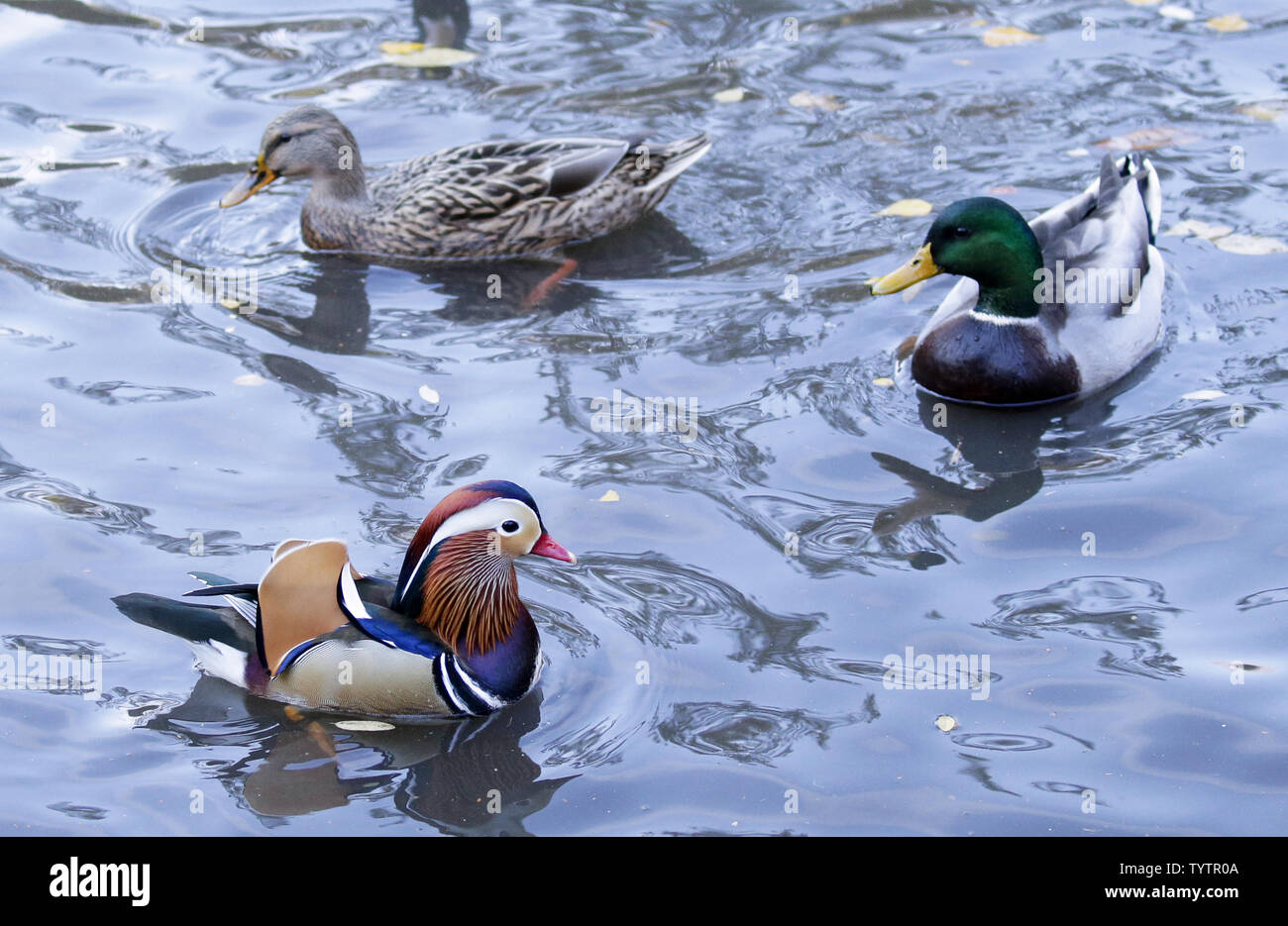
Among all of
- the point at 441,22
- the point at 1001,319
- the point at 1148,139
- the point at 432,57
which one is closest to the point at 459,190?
the point at 432,57

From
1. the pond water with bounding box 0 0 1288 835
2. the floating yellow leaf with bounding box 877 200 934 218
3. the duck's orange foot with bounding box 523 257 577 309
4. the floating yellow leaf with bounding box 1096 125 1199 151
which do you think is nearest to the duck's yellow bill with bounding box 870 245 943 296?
the pond water with bounding box 0 0 1288 835

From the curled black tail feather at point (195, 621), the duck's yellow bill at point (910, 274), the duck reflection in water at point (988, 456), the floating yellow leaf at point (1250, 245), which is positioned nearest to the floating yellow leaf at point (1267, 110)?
the floating yellow leaf at point (1250, 245)

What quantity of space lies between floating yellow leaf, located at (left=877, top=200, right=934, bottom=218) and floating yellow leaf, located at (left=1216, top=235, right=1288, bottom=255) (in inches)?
63.0

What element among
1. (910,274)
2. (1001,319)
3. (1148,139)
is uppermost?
(1148,139)

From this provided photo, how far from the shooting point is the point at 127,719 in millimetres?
5434

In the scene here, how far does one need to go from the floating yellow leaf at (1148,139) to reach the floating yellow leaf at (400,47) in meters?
4.68

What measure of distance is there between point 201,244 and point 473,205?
5.11 feet

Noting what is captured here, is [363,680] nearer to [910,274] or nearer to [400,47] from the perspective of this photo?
[910,274]

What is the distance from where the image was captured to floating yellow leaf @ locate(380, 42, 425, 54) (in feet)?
36.0

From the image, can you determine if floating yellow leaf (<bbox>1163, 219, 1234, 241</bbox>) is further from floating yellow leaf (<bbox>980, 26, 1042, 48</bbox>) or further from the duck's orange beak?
the duck's orange beak

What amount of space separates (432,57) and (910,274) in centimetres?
466

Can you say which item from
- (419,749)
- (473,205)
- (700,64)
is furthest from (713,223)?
(419,749)

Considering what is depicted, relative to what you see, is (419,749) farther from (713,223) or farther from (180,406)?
(713,223)

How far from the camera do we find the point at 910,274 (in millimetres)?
7617
